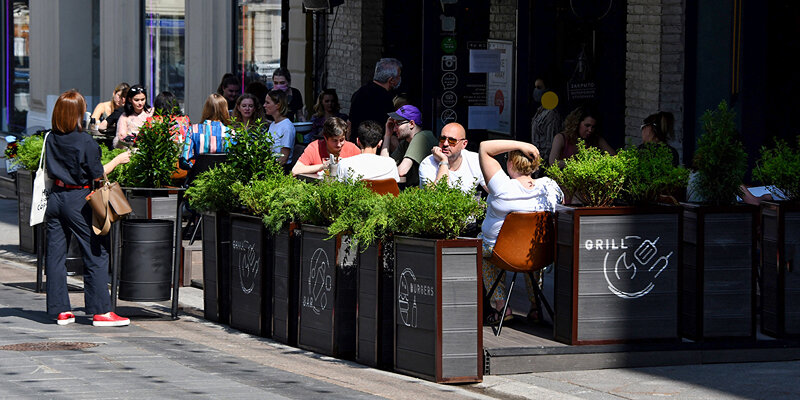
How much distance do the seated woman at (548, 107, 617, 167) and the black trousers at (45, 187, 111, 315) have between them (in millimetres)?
4163

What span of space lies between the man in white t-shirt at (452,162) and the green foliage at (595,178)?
4.68 feet

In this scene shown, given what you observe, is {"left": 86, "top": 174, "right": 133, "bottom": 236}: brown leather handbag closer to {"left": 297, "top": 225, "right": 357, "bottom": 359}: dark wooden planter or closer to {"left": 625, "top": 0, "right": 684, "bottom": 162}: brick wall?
{"left": 297, "top": 225, "right": 357, "bottom": 359}: dark wooden planter

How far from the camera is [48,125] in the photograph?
89.4 feet

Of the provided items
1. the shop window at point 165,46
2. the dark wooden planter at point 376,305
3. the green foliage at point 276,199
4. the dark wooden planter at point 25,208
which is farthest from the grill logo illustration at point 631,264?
the shop window at point 165,46

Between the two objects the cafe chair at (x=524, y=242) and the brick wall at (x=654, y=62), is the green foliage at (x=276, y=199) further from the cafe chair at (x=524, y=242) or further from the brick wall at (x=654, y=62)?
the brick wall at (x=654, y=62)

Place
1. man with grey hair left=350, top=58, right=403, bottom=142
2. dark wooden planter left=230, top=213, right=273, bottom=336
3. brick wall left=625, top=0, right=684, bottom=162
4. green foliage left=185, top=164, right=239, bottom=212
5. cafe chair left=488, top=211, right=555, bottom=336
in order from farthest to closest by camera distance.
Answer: man with grey hair left=350, top=58, right=403, bottom=142, brick wall left=625, top=0, right=684, bottom=162, green foliage left=185, top=164, right=239, bottom=212, dark wooden planter left=230, top=213, right=273, bottom=336, cafe chair left=488, top=211, right=555, bottom=336

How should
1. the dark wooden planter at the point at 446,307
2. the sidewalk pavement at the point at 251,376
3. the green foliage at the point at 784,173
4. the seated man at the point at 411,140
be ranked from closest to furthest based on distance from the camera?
the sidewalk pavement at the point at 251,376
the dark wooden planter at the point at 446,307
the green foliage at the point at 784,173
the seated man at the point at 411,140

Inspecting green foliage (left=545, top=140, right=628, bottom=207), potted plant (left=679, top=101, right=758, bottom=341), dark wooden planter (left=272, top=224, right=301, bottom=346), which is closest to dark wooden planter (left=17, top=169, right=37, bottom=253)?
dark wooden planter (left=272, top=224, right=301, bottom=346)

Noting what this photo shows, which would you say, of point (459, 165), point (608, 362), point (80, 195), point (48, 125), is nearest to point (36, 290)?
point (80, 195)

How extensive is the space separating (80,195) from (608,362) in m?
4.16

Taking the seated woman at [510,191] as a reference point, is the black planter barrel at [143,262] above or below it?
below

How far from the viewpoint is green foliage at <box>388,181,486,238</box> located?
8125mm

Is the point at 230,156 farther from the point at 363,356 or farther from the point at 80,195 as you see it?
the point at 363,356

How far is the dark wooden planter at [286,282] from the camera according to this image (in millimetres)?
9461
